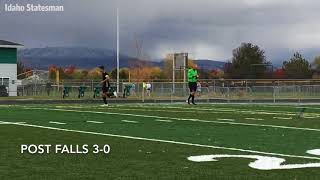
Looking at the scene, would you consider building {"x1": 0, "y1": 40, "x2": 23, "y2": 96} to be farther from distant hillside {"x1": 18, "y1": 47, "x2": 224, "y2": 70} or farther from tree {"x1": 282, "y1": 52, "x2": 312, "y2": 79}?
tree {"x1": 282, "y1": 52, "x2": 312, "y2": 79}

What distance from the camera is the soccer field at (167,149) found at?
8312mm

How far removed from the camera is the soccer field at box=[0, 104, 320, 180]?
8312 mm

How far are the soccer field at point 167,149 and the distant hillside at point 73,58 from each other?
246 feet

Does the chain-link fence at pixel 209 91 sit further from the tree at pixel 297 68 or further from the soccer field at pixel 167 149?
the tree at pixel 297 68

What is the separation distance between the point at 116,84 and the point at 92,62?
229ft

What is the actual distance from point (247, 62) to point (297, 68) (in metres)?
9.33

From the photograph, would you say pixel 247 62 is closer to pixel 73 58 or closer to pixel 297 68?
pixel 297 68

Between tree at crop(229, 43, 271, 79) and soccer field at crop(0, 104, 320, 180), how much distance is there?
84.1m

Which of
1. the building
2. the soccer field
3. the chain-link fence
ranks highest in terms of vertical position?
the building

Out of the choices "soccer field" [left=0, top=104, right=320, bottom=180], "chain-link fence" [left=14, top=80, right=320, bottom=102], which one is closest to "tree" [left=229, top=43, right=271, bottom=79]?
"chain-link fence" [left=14, top=80, right=320, bottom=102]

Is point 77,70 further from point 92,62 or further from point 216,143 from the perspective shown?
point 216,143

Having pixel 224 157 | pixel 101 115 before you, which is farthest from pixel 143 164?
pixel 101 115


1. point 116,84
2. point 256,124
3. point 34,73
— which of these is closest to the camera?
point 256,124

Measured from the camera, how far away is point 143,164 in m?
8.97
